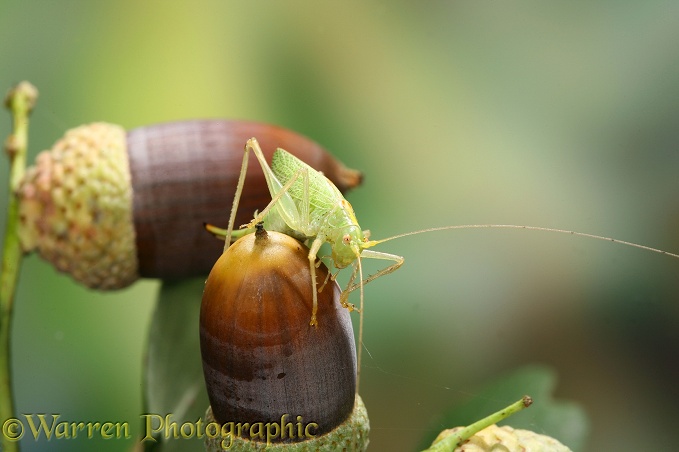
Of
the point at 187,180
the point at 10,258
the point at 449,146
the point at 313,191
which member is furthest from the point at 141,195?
the point at 449,146

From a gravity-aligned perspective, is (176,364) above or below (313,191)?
below

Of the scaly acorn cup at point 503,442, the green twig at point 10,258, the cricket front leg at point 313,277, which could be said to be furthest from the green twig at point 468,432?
the green twig at point 10,258

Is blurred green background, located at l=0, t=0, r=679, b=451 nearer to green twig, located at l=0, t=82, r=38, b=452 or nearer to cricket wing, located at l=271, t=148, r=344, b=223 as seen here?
green twig, located at l=0, t=82, r=38, b=452

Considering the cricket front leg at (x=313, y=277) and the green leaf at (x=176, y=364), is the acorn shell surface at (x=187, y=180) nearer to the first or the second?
the green leaf at (x=176, y=364)

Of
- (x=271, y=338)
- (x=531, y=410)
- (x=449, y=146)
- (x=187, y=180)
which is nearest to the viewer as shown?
(x=271, y=338)

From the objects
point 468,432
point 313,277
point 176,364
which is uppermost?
point 313,277

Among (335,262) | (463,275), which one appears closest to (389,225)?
(463,275)

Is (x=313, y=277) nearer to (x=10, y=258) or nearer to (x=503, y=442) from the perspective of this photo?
(x=503, y=442)
